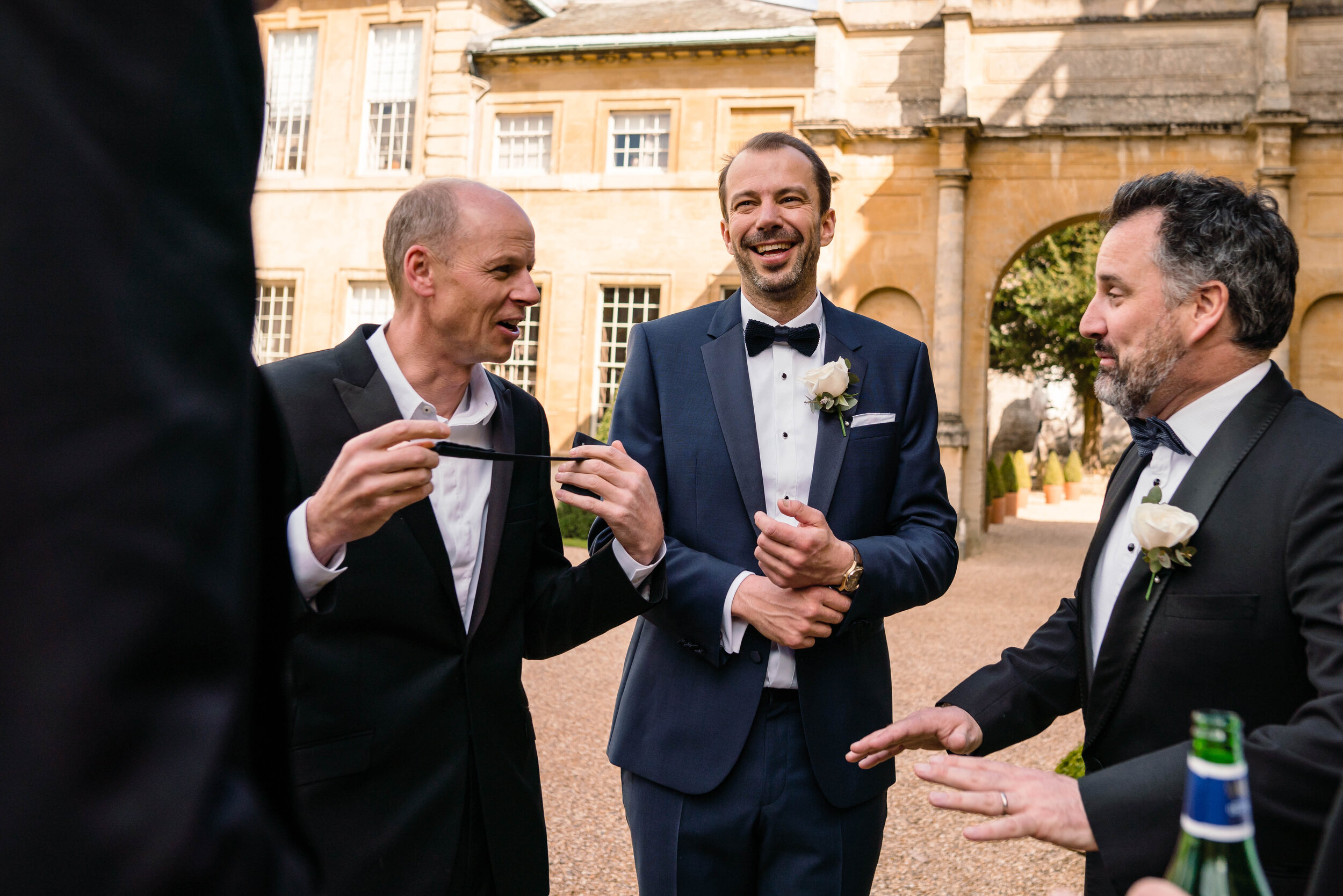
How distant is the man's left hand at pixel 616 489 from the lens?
93.1 inches

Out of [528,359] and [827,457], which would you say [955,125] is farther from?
[827,457]

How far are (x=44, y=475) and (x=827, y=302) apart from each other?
9.47ft

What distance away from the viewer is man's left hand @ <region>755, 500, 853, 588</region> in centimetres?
239

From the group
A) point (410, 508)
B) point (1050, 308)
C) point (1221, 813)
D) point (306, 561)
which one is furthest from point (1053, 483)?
point (1221, 813)

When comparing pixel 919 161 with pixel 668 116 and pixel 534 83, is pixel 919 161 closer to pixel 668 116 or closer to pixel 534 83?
pixel 668 116

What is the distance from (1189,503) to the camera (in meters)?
2.16

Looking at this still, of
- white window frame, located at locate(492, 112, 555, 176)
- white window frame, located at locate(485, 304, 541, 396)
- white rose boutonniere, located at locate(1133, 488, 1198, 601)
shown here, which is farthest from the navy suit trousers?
white window frame, located at locate(492, 112, 555, 176)

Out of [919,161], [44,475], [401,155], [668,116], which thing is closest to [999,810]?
[44,475]

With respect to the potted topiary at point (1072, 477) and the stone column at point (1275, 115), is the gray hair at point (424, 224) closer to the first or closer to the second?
the stone column at point (1275, 115)

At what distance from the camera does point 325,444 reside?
7.82 ft

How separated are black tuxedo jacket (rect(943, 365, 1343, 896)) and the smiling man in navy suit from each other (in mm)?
411

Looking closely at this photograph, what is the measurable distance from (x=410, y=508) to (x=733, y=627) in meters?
0.93

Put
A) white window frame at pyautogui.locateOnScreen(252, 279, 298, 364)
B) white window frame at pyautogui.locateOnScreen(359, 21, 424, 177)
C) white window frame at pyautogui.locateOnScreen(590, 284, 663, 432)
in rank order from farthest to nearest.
→ 1. white window frame at pyautogui.locateOnScreen(252, 279, 298, 364)
2. white window frame at pyautogui.locateOnScreen(359, 21, 424, 177)
3. white window frame at pyautogui.locateOnScreen(590, 284, 663, 432)

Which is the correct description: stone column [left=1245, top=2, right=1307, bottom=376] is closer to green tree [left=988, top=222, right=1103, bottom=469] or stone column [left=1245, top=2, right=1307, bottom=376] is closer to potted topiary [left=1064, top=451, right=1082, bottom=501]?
green tree [left=988, top=222, right=1103, bottom=469]
